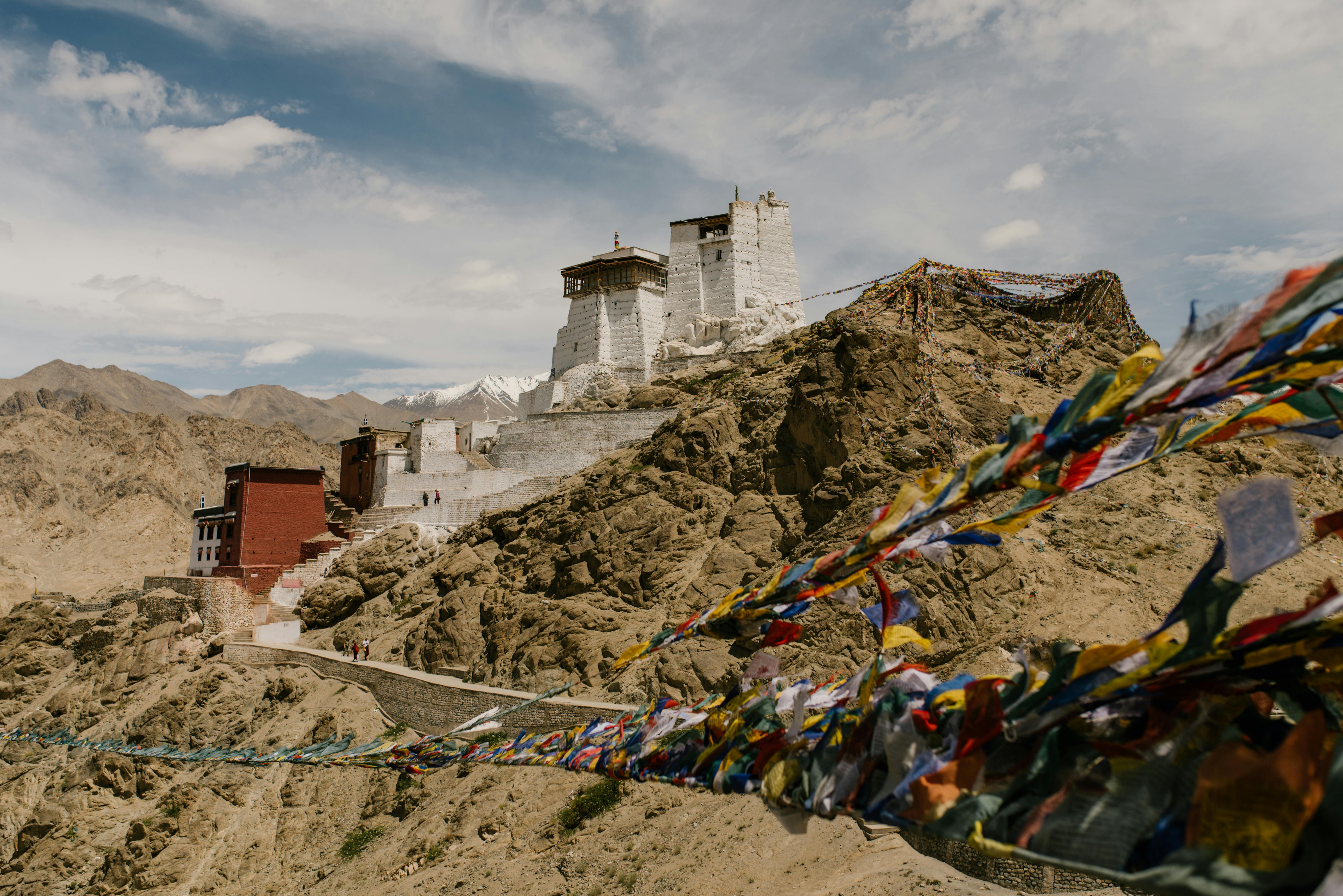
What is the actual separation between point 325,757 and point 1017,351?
18591 mm

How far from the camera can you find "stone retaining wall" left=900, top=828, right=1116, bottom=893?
8625 millimetres

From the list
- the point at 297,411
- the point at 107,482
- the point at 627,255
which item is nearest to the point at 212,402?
the point at 297,411

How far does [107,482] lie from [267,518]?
47.1 metres

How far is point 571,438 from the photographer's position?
33031 mm

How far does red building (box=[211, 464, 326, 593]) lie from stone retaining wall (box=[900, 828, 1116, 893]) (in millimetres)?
28362

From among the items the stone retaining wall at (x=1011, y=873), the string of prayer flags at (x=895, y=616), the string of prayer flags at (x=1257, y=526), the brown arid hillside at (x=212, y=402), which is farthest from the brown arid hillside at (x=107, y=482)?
the string of prayer flags at (x=1257, y=526)

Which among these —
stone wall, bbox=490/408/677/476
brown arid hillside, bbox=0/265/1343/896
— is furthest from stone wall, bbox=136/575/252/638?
stone wall, bbox=490/408/677/476

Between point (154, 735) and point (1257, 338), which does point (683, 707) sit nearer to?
point (1257, 338)

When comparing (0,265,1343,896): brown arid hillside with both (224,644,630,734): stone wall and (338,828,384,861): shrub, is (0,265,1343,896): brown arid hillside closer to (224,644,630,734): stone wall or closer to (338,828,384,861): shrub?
(338,828,384,861): shrub

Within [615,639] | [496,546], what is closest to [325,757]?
[615,639]

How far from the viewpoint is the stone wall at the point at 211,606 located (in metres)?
28.3

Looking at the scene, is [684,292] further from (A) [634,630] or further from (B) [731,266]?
(A) [634,630]

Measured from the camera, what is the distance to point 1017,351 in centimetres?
2145

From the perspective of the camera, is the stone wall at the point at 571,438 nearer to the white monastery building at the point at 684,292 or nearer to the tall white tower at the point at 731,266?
the white monastery building at the point at 684,292
